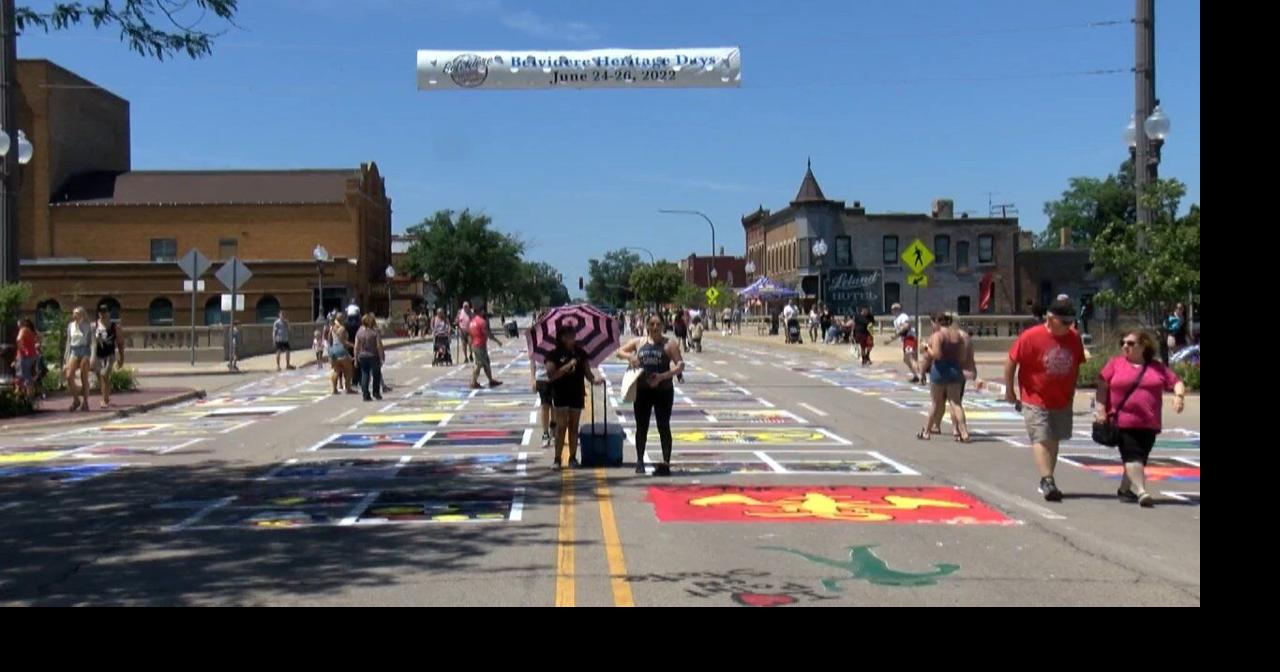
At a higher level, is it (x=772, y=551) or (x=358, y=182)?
(x=358, y=182)

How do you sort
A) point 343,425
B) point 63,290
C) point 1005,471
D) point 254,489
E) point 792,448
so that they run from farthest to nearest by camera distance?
point 63,290
point 343,425
point 792,448
point 1005,471
point 254,489

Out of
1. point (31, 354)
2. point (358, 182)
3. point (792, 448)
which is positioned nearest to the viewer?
point (792, 448)

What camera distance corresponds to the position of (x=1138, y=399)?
11594 mm

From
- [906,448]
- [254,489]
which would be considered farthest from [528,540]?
[906,448]

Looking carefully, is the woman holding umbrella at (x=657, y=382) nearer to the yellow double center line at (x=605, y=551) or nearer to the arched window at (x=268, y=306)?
the yellow double center line at (x=605, y=551)

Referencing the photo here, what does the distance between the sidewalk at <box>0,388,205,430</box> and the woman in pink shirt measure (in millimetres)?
16288

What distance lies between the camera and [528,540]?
10070 millimetres

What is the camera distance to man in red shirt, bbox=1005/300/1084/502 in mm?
11922

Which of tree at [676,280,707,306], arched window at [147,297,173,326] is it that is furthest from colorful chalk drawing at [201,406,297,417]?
tree at [676,280,707,306]

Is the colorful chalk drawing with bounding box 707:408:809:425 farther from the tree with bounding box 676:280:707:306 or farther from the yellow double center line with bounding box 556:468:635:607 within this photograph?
the tree with bounding box 676:280:707:306

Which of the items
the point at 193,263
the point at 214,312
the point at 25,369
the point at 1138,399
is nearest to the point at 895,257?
the point at 214,312

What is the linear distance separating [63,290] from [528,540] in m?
69.8

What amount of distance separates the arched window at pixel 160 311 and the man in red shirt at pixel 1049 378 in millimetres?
67546
